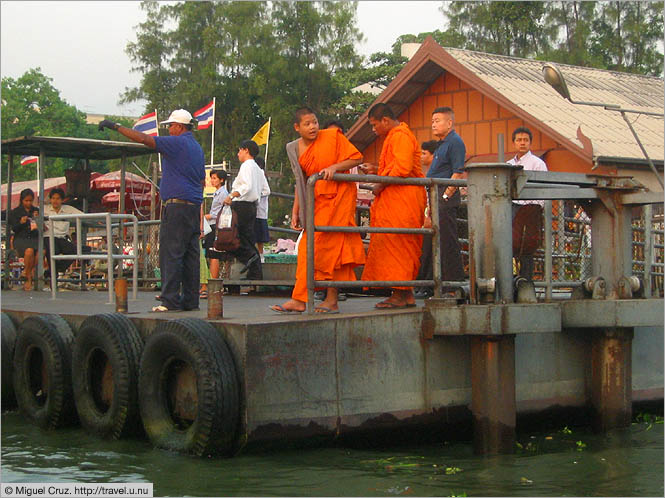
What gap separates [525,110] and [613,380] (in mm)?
12157

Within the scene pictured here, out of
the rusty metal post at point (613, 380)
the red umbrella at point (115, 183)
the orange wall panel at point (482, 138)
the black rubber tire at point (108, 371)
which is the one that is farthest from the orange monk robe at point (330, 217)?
the red umbrella at point (115, 183)

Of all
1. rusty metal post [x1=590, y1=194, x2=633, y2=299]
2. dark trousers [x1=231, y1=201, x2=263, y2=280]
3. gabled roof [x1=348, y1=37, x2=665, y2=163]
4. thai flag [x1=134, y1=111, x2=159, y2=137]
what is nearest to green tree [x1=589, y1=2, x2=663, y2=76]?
gabled roof [x1=348, y1=37, x2=665, y2=163]

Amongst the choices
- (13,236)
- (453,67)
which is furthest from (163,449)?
(453,67)

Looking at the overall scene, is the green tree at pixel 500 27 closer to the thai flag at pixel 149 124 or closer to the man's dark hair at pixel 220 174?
the thai flag at pixel 149 124

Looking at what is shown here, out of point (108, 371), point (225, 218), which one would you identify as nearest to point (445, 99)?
point (225, 218)

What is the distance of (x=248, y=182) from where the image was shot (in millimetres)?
11508

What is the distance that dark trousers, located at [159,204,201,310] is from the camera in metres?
8.79

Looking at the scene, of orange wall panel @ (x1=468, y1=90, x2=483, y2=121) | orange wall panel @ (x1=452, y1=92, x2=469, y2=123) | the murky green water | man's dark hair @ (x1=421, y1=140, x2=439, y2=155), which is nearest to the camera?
the murky green water

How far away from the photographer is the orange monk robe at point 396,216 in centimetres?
795

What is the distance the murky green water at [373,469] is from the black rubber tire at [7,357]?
2.01 metres

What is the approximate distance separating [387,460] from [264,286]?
18.3 ft

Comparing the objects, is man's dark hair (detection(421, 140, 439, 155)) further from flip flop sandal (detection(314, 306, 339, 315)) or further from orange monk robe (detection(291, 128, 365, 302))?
flip flop sandal (detection(314, 306, 339, 315))

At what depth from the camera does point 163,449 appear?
7.32 metres

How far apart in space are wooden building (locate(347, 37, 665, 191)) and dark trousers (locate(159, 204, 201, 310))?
1080cm
